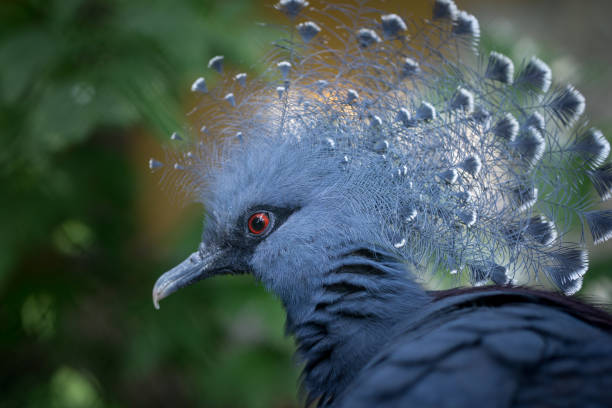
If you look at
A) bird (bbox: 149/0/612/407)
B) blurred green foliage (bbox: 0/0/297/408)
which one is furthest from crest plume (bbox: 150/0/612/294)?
blurred green foliage (bbox: 0/0/297/408)

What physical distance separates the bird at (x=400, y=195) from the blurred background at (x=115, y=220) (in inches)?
15.9

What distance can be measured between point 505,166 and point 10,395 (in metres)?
2.95

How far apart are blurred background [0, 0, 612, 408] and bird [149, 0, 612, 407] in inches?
15.9

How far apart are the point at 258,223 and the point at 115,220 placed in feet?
6.06

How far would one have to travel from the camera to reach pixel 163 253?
308 centimetres

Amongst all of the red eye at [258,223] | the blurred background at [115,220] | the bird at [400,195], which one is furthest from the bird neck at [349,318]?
the blurred background at [115,220]

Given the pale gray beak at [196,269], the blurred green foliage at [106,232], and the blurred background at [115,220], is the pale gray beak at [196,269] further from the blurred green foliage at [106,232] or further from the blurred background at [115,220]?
the blurred green foliage at [106,232]

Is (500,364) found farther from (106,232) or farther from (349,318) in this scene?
(106,232)

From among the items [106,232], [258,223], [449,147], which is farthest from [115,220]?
[449,147]

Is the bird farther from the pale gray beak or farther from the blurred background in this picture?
the blurred background

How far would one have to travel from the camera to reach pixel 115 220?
3340 mm

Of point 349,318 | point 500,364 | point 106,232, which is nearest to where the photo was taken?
point 500,364

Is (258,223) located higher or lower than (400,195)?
lower

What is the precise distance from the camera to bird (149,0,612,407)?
151cm
